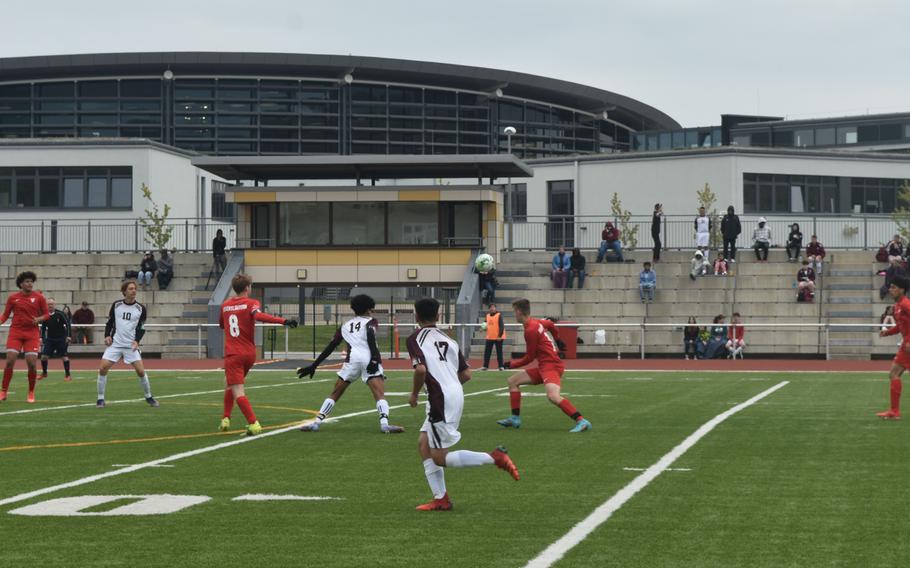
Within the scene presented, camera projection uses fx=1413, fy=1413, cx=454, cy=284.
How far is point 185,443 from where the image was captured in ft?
51.3

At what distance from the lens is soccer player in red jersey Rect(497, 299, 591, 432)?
17.1 m

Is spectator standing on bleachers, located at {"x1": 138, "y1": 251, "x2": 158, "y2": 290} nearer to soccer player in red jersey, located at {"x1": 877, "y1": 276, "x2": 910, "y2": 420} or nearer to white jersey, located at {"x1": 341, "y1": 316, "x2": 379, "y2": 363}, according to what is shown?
white jersey, located at {"x1": 341, "y1": 316, "x2": 379, "y2": 363}

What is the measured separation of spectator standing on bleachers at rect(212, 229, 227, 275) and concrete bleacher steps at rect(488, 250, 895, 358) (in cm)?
939

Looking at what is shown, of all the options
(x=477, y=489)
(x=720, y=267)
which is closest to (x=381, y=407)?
(x=477, y=489)

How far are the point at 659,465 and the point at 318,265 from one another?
1381 inches

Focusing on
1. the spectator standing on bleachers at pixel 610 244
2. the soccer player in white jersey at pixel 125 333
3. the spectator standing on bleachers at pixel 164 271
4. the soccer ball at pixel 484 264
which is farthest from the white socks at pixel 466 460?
the spectator standing on bleachers at pixel 164 271

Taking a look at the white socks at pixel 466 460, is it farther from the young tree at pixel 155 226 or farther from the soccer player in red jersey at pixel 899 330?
the young tree at pixel 155 226

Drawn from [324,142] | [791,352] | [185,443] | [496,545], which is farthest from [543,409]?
A: [324,142]

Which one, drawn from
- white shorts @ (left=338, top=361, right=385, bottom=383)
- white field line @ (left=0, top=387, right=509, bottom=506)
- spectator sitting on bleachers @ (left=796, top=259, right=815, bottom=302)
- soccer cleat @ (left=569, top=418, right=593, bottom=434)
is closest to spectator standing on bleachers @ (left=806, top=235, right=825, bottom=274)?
spectator sitting on bleachers @ (left=796, top=259, right=815, bottom=302)

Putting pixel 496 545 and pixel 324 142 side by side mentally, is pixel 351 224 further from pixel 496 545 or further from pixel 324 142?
pixel 496 545

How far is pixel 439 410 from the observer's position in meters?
10.2

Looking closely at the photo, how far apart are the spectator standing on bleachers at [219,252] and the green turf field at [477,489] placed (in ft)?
86.3

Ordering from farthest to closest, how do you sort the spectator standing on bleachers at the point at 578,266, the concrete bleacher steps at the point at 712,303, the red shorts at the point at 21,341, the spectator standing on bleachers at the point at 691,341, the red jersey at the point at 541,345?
the spectator standing on bleachers at the point at 578,266 → the concrete bleacher steps at the point at 712,303 → the spectator standing on bleachers at the point at 691,341 → the red shorts at the point at 21,341 → the red jersey at the point at 541,345

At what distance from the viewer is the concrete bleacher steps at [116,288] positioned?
146 ft
